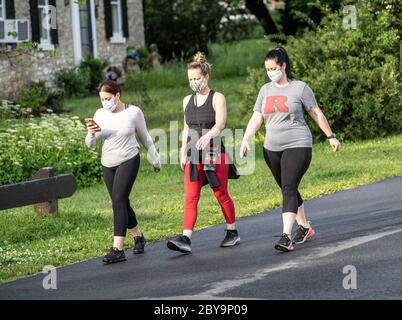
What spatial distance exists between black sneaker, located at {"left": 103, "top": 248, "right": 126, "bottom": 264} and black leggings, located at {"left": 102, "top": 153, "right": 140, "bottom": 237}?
5.8 inches

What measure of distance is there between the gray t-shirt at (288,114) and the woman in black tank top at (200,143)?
1.48ft

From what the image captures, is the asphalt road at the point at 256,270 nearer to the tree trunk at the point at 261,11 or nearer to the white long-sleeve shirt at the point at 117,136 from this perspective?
the white long-sleeve shirt at the point at 117,136

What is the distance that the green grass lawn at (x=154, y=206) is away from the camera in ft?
42.4

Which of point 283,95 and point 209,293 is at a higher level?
point 283,95

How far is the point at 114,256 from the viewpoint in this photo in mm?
11812

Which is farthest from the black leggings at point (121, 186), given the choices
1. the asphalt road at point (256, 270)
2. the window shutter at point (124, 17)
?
the window shutter at point (124, 17)

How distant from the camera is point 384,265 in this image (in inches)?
414

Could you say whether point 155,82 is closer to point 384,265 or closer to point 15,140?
point 15,140

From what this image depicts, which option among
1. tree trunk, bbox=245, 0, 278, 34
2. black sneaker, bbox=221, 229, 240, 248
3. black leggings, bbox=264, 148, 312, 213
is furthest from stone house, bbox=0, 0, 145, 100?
black leggings, bbox=264, 148, 312, 213

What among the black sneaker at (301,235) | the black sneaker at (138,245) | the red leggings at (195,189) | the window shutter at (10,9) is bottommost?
the black sneaker at (138,245)

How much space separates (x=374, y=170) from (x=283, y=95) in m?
7.24

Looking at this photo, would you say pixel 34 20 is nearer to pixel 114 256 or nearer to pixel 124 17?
pixel 124 17

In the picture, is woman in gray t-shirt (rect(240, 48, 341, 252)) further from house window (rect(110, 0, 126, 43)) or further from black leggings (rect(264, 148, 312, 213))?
house window (rect(110, 0, 126, 43))
